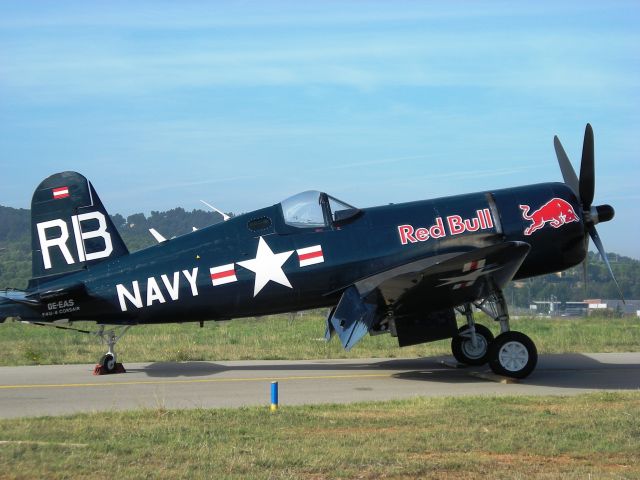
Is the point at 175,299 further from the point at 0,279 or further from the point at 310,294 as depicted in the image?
the point at 0,279

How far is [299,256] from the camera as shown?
1297 cm

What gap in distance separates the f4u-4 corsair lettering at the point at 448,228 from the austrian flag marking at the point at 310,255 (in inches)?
50.7

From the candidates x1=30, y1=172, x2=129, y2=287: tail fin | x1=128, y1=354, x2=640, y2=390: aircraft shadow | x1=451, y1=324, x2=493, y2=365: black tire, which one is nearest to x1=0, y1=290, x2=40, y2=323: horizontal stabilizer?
x1=30, y1=172, x2=129, y2=287: tail fin

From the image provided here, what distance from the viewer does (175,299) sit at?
515 inches

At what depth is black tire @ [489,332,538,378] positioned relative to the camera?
12305 millimetres

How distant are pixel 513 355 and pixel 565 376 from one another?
1312 mm

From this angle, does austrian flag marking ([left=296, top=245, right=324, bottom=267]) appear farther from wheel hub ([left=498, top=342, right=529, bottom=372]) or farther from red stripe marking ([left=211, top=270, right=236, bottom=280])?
wheel hub ([left=498, top=342, right=529, bottom=372])

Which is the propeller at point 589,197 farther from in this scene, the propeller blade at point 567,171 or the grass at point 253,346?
the grass at point 253,346

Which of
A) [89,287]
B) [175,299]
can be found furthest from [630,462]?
[89,287]

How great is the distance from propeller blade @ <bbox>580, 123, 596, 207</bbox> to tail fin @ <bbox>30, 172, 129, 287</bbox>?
7591mm

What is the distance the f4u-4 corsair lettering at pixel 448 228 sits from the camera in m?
12.9

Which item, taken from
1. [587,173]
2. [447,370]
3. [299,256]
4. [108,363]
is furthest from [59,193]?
[587,173]

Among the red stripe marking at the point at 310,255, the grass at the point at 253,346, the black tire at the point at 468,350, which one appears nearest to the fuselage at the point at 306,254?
the red stripe marking at the point at 310,255

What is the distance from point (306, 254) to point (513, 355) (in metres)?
3.50
